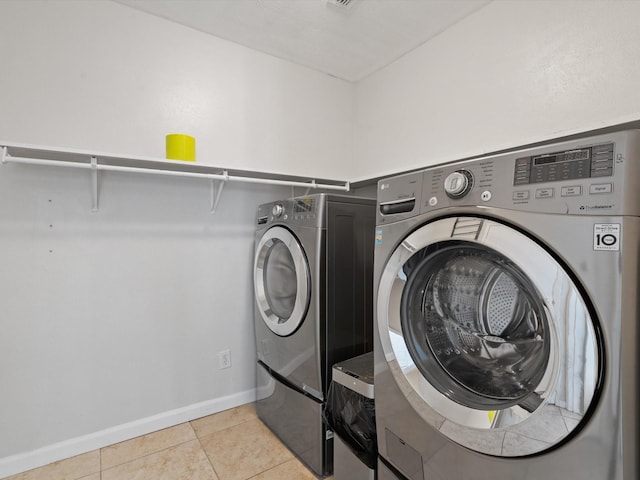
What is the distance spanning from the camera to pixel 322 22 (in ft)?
6.08

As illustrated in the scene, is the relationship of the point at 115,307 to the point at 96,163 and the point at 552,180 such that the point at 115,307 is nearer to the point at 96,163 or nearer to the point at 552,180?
the point at 96,163

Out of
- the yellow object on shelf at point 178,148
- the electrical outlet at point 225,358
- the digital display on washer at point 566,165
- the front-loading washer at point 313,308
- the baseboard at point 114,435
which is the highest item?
the yellow object on shelf at point 178,148

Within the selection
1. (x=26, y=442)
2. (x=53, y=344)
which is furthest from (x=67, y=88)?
(x=26, y=442)

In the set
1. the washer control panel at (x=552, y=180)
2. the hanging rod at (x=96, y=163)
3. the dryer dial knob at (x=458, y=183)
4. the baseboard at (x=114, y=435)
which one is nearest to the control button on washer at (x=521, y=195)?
the washer control panel at (x=552, y=180)

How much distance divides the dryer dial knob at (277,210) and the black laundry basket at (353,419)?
0.81 metres

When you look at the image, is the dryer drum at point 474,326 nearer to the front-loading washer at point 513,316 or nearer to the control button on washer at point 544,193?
the front-loading washer at point 513,316

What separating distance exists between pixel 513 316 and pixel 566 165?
428mm

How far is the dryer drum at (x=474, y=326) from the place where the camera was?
0.87 meters

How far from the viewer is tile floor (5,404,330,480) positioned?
5.06 feet

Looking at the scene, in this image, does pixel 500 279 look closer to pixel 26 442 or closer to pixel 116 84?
pixel 116 84

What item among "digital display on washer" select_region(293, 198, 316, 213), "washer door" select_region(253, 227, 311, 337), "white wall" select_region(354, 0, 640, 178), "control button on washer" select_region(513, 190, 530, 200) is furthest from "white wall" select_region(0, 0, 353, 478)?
"control button on washer" select_region(513, 190, 530, 200)

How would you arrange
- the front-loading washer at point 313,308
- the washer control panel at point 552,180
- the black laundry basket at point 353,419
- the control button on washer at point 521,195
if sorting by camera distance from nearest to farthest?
the washer control panel at point 552,180, the control button on washer at point 521,195, the black laundry basket at point 353,419, the front-loading washer at point 313,308

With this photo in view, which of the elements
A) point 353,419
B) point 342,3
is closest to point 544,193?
point 353,419

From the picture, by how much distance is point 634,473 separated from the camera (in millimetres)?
671
